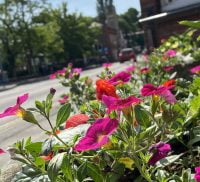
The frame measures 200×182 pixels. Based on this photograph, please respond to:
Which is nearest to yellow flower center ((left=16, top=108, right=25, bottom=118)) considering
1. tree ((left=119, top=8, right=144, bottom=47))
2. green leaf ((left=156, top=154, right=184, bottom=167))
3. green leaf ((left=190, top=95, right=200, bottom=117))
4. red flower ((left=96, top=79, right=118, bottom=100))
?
red flower ((left=96, top=79, right=118, bottom=100))

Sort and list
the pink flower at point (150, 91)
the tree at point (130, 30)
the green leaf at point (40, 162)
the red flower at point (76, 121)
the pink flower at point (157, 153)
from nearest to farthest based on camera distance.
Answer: the pink flower at point (150, 91)
the pink flower at point (157, 153)
the green leaf at point (40, 162)
the red flower at point (76, 121)
the tree at point (130, 30)

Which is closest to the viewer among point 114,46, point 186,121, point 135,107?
point 135,107

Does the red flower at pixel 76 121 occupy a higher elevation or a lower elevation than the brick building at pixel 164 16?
higher

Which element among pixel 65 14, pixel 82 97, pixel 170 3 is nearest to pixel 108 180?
pixel 82 97

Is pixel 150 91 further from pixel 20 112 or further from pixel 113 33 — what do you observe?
pixel 113 33

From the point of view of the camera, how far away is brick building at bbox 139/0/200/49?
17491mm

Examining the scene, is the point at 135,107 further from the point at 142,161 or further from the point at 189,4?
the point at 189,4

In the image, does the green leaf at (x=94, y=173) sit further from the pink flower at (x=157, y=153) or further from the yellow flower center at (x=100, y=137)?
the yellow flower center at (x=100, y=137)

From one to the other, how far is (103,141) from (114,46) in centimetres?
8617

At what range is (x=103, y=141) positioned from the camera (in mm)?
1356

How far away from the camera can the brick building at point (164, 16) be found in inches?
689

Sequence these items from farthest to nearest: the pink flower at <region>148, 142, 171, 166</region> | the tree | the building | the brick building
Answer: the tree, the building, the brick building, the pink flower at <region>148, 142, 171, 166</region>

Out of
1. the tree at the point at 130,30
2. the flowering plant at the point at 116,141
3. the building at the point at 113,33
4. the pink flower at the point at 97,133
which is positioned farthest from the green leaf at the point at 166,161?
the tree at the point at 130,30

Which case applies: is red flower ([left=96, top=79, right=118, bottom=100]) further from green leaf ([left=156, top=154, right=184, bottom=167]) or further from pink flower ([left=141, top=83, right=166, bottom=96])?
green leaf ([left=156, top=154, right=184, bottom=167])
